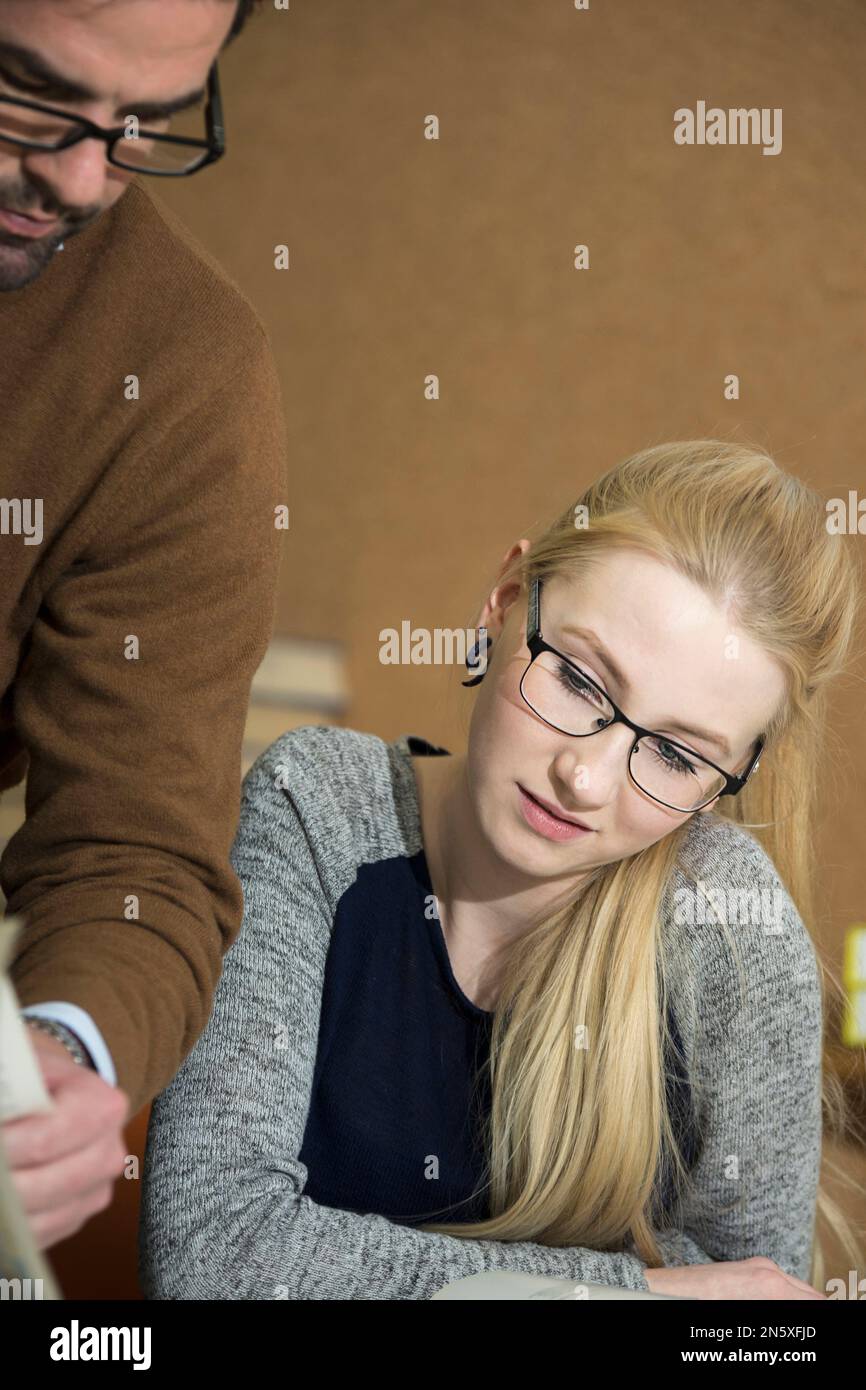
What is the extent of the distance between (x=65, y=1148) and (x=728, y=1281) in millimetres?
686

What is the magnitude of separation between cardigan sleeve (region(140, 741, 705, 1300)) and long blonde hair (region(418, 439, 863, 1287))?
0.07m

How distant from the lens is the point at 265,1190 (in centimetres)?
114

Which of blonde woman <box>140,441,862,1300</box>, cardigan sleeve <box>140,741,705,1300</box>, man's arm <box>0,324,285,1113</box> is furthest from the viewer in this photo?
blonde woman <box>140,441,862,1300</box>

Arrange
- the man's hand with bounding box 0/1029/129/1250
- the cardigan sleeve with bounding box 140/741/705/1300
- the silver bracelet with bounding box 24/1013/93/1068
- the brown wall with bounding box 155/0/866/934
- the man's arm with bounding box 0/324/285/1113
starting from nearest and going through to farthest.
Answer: the man's hand with bounding box 0/1029/129/1250 < the silver bracelet with bounding box 24/1013/93/1068 < the man's arm with bounding box 0/324/285/1113 < the cardigan sleeve with bounding box 140/741/705/1300 < the brown wall with bounding box 155/0/866/934

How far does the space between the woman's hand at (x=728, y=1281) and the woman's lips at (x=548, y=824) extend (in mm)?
368

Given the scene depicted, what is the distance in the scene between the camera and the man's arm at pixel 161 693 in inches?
39.0

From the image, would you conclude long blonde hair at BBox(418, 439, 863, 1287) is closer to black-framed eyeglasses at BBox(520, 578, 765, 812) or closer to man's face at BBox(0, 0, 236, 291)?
black-framed eyeglasses at BBox(520, 578, 765, 812)

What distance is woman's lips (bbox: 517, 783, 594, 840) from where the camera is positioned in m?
1.23

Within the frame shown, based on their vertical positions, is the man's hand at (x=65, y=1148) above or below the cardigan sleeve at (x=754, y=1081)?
above

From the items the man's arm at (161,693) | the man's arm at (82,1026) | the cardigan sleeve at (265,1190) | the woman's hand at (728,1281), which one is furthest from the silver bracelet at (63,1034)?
the woman's hand at (728,1281)

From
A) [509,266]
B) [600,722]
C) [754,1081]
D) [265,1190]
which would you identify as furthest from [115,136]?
[509,266]

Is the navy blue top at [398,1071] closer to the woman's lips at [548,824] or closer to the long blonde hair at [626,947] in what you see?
the long blonde hair at [626,947]

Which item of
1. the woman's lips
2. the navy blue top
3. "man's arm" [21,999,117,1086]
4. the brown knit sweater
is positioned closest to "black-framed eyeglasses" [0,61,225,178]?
the brown knit sweater

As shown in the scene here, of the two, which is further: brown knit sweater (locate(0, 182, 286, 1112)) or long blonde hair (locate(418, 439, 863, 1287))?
long blonde hair (locate(418, 439, 863, 1287))
